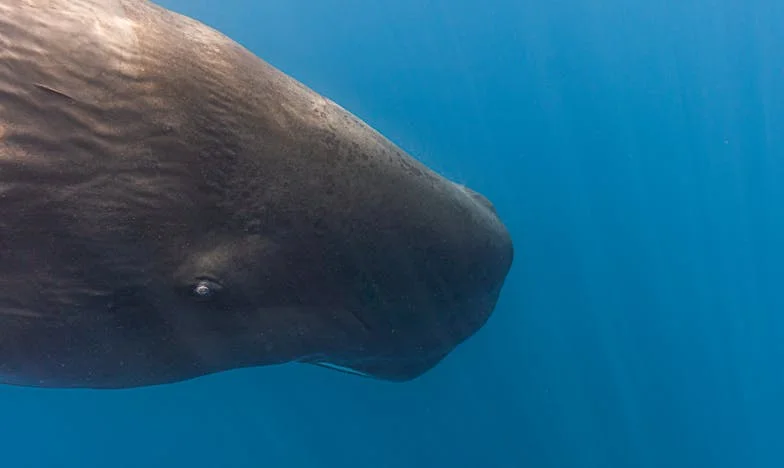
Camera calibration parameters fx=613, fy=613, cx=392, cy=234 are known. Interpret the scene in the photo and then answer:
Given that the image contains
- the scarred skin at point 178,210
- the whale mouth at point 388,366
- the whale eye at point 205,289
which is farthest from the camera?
the whale mouth at point 388,366

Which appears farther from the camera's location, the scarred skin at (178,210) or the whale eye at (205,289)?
the whale eye at (205,289)

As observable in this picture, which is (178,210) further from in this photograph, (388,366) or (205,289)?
(388,366)

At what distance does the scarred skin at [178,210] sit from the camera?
2.04 m

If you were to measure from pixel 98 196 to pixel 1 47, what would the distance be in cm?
54

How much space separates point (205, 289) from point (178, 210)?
0.35 meters

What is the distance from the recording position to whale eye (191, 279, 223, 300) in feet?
8.01

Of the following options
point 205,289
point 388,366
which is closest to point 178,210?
point 205,289

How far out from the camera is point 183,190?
230 centimetres

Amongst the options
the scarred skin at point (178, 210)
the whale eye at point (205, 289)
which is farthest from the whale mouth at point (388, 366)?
the whale eye at point (205, 289)

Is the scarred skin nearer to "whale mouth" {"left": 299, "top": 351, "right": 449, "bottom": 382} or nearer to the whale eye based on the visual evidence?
the whale eye

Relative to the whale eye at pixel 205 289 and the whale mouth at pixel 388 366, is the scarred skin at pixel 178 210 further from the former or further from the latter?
the whale mouth at pixel 388 366

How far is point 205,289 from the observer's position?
8.05 ft

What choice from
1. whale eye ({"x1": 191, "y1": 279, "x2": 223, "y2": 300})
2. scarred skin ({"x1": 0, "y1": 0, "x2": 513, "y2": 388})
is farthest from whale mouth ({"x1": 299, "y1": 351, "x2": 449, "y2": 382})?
whale eye ({"x1": 191, "y1": 279, "x2": 223, "y2": 300})

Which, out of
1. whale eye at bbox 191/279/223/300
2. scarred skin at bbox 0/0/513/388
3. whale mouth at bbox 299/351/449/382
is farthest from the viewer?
whale mouth at bbox 299/351/449/382
